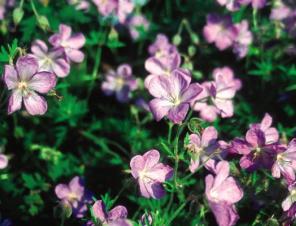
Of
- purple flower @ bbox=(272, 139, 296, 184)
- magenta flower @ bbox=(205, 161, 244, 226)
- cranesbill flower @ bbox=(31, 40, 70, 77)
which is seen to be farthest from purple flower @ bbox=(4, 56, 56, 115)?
purple flower @ bbox=(272, 139, 296, 184)

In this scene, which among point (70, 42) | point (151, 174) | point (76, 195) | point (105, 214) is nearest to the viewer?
point (105, 214)

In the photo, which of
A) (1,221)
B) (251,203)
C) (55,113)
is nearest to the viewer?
(1,221)

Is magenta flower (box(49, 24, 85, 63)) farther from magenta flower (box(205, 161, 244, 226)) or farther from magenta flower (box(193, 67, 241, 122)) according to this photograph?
magenta flower (box(205, 161, 244, 226))

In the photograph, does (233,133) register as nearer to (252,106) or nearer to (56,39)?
(252,106)

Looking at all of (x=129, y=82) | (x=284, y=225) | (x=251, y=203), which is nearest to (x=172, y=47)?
(x=129, y=82)

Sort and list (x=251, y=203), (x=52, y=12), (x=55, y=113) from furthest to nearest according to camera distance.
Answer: (x=52, y=12), (x=55, y=113), (x=251, y=203)

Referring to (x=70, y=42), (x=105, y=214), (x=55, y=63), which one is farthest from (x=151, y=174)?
(x=70, y=42)

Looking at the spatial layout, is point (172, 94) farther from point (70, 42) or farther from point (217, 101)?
point (70, 42)
